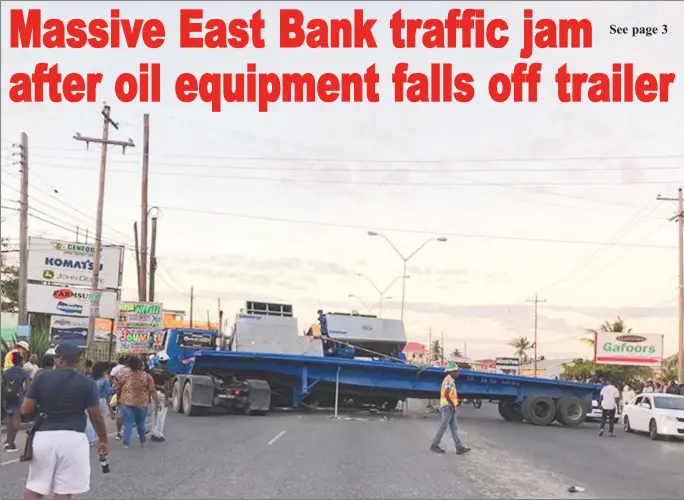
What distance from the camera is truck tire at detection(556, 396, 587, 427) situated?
2384cm

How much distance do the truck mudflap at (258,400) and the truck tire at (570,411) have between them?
8.82m

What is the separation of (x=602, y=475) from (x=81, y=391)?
26.9 ft

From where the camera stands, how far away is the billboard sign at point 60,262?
158 ft

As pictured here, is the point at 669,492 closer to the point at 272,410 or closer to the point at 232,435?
the point at 232,435

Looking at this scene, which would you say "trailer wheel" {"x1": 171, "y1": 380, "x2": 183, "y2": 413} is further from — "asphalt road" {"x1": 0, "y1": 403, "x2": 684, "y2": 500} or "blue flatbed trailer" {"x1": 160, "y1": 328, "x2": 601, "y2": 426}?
"asphalt road" {"x1": 0, "y1": 403, "x2": 684, "y2": 500}

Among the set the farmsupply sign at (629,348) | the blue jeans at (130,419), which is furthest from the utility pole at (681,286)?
the blue jeans at (130,419)

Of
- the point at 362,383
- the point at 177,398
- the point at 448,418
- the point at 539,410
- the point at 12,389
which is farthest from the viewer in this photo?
the point at 539,410

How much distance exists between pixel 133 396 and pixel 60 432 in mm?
7039

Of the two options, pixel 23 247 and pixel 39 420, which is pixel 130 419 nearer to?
pixel 39 420

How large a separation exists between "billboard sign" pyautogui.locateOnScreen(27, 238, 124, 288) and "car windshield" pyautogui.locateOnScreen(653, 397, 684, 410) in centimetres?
3592

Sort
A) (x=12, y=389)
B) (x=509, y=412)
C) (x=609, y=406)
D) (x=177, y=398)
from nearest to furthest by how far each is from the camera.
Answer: (x=12, y=389), (x=609, y=406), (x=177, y=398), (x=509, y=412)

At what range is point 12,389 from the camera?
13.0 meters

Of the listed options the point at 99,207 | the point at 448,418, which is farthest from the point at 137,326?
the point at 448,418

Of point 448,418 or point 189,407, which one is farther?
point 189,407
